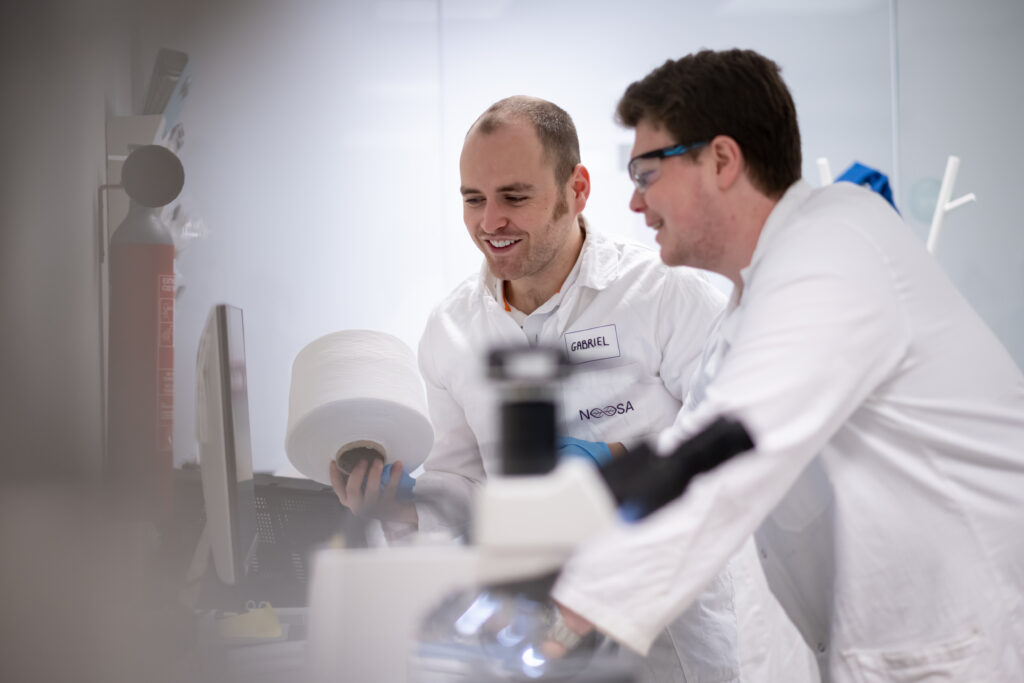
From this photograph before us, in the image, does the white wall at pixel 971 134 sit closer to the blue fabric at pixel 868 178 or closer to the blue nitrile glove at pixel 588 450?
the blue fabric at pixel 868 178

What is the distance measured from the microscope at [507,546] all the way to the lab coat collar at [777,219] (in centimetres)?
40

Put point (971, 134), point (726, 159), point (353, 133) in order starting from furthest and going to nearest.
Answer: point (971, 134)
point (353, 133)
point (726, 159)

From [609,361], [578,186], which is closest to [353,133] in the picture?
[578,186]

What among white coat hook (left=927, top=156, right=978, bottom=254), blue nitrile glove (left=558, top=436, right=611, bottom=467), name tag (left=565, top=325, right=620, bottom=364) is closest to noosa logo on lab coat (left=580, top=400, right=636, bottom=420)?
name tag (left=565, top=325, right=620, bottom=364)

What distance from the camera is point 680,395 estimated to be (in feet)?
5.57

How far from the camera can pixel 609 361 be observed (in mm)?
1735

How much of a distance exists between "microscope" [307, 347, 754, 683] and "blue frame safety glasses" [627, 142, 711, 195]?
1.62ft

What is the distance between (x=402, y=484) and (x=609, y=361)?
0.60m

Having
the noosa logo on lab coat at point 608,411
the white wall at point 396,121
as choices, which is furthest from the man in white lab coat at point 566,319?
the white wall at point 396,121

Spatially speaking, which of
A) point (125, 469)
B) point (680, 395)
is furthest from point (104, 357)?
point (680, 395)

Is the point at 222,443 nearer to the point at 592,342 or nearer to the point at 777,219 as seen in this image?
the point at 777,219

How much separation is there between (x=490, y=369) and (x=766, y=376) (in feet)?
1.01

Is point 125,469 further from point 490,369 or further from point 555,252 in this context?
point 555,252

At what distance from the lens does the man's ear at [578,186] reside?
71.8 inches
